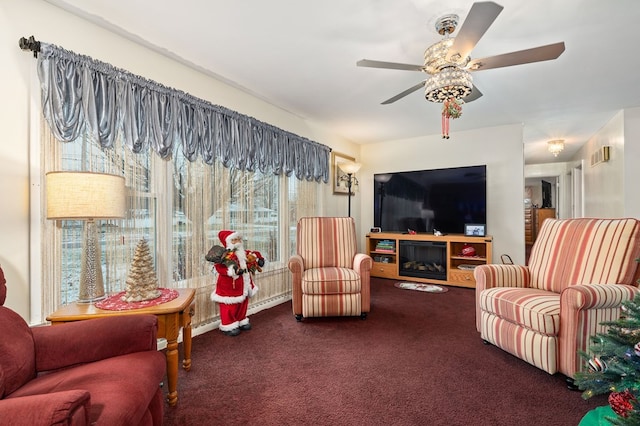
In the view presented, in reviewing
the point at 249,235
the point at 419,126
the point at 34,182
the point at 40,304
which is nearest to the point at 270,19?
the point at 34,182

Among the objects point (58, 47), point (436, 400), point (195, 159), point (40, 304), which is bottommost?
point (436, 400)

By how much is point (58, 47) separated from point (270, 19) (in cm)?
128

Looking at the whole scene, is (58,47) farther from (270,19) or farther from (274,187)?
(274,187)

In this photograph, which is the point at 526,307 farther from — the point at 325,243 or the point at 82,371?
the point at 82,371

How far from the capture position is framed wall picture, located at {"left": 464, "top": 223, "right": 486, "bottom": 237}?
4404 millimetres

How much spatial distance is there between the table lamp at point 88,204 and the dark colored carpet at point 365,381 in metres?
0.82

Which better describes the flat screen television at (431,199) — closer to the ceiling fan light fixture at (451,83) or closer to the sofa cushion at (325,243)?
the sofa cushion at (325,243)

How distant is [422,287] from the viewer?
4371 millimetres

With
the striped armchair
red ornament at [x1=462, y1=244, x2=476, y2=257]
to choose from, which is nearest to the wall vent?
red ornament at [x1=462, y1=244, x2=476, y2=257]

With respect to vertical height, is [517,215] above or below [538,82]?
below

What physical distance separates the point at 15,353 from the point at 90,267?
67 centimetres

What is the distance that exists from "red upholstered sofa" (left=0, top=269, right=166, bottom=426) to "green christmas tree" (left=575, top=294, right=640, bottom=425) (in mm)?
1620

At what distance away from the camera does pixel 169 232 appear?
2.52 m

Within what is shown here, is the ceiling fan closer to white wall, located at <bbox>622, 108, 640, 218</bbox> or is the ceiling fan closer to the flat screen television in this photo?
Result: the flat screen television
